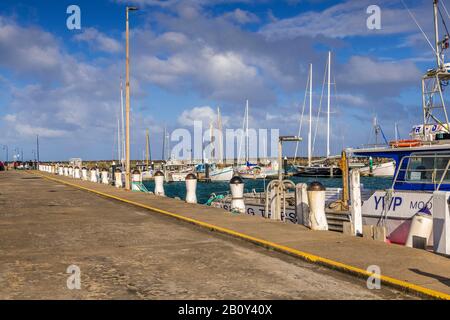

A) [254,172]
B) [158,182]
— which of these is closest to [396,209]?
[158,182]

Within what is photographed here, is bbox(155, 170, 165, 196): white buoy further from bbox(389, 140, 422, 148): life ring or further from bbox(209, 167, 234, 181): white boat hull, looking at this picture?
bbox(209, 167, 234, 181): white boat hull

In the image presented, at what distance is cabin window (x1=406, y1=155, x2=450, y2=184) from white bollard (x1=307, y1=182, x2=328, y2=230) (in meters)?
4.59

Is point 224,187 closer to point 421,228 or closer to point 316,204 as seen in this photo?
point 316,204

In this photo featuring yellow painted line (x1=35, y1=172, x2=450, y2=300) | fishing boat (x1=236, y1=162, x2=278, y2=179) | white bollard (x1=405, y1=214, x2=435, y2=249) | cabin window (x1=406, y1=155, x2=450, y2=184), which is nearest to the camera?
yellow painted line (x1=35, y1=172, x2=450, y2=300)

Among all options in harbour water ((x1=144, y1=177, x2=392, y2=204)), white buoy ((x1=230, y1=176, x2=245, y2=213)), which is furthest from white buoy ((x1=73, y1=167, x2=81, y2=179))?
white buoy ((x1=230, y1=176, x2=245, y2=213))

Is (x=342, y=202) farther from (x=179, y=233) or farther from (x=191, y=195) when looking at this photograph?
(x=179, y=233)

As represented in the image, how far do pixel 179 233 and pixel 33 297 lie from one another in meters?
5.65

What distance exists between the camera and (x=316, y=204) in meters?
11.5

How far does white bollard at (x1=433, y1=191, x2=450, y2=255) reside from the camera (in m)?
8.52

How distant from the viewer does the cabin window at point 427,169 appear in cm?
1420

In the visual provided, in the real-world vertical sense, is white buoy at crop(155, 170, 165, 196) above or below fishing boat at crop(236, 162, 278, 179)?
A: above

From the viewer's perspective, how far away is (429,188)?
1434cm
